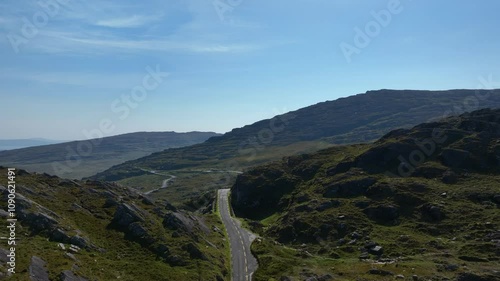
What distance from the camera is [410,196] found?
3447 inches

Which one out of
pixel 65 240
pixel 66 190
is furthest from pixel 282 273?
pixel 66 190

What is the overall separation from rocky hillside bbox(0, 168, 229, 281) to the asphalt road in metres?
2.05

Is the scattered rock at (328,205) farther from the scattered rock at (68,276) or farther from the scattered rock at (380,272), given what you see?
the scattered rock at (68,276)

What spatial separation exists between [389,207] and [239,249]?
125 ft

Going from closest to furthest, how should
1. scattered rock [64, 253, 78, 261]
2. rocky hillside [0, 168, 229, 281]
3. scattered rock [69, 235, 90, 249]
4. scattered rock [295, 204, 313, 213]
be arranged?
rocky hillside [0, 168, 229, 281]
scattered rock [64, 253, 78, 261]
scattered rock [69, 235, 90, 249]
scattered rock [295, 204, 313, 213]

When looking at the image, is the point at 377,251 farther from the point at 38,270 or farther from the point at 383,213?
the point at 38,270

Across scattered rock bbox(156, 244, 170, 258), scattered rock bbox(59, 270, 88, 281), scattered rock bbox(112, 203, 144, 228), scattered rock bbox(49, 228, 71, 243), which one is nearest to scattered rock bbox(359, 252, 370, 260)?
scattered rock bbox(156, 244, 170, 258)

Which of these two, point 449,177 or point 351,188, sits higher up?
point 449,177

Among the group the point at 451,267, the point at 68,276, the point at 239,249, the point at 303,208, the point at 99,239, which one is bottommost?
the point at 451,267

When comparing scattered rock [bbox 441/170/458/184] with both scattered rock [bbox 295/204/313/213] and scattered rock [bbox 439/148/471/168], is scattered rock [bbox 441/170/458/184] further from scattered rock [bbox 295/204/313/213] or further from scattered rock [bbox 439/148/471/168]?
scattered rock [bbox 295/204/313/213]

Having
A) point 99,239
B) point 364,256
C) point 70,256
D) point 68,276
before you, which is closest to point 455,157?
point 364,256

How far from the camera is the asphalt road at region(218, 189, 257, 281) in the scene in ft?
196

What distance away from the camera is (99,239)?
5784cm

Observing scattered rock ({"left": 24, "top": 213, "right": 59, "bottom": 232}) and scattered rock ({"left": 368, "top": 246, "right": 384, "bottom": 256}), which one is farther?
scattered rock ({"left": 368, "top": 246, "right": 384, "bottom": 256})
